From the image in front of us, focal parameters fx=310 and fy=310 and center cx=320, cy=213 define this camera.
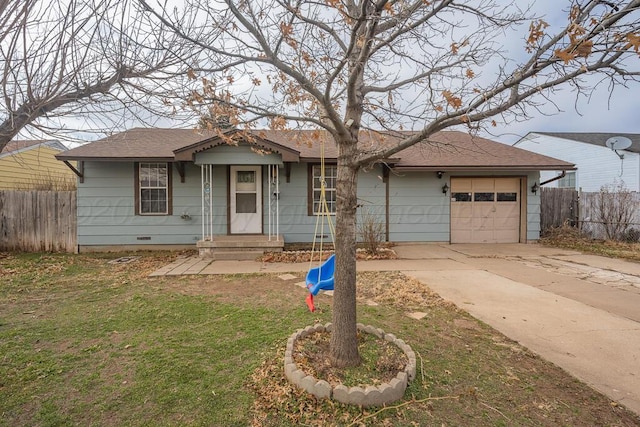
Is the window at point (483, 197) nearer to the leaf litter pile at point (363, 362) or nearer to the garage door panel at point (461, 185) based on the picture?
the garage door panel at point (461, 185)

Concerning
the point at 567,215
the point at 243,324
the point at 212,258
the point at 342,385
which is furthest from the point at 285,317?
the point at 567,215

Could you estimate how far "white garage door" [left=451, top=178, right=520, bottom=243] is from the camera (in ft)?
32.2

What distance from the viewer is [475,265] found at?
22.4 feet

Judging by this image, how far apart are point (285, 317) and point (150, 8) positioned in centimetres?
323

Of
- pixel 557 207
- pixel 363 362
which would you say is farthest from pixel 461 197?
pixel 363 362

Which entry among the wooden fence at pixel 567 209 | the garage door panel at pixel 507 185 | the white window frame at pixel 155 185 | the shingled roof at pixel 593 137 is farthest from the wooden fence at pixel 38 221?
the shingled roof at pixel 593 137

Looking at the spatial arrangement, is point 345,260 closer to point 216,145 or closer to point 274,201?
point 216,145

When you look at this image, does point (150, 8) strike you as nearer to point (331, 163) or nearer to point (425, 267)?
point (425, 267)

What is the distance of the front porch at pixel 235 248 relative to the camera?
25.2 ft

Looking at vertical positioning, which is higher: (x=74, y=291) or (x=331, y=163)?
(x=331, y=163)

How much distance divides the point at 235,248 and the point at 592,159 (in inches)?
715

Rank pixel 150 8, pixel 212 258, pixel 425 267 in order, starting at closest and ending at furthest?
pixel 150 8 < pixel 425 267 < pixel 212 258

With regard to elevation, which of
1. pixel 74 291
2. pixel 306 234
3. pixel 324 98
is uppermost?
pixel 324 98

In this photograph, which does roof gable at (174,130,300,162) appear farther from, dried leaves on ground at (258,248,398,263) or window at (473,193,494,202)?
window at (473,193,494,202)
